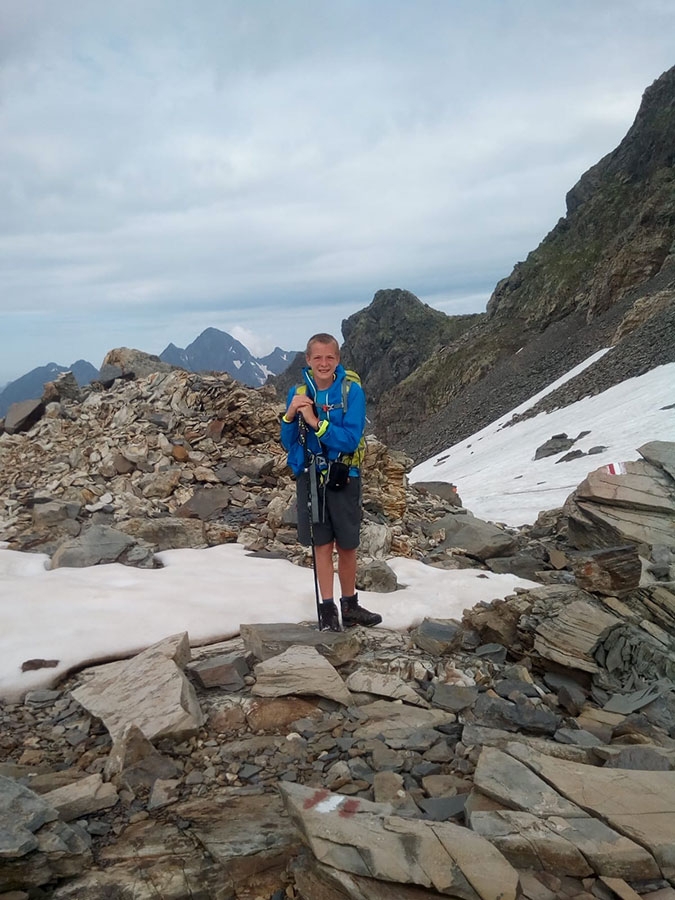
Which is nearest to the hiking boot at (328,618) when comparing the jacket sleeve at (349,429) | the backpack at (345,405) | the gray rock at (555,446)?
the backpack at (345,405)

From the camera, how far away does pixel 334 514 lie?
6199 millimetres

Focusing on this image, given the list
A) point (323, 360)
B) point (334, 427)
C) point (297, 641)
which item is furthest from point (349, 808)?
point (323, 360)

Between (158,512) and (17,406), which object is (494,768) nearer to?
(158,512)

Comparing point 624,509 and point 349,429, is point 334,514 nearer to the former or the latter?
point 349,429

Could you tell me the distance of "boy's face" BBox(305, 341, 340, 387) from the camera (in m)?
5.88

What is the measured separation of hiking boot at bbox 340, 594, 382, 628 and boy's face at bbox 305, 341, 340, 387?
2460mm

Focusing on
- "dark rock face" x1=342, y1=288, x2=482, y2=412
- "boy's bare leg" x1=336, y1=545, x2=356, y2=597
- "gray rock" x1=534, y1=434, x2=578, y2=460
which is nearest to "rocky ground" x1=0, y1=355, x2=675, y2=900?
"boy's bare leg" x1=336, y1=545, x2=356, y2=597

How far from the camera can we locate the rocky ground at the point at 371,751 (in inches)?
Result: 119

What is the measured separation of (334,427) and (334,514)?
1.00 metres

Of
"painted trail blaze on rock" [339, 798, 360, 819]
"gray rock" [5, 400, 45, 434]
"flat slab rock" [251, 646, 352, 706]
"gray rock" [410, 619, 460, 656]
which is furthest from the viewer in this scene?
"gray rock" [5, 400, 45, 434]

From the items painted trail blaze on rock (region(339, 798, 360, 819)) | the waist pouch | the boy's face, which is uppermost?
the boy's face

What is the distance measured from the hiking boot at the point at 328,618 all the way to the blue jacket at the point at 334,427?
148 cm

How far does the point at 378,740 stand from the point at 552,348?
212 ft

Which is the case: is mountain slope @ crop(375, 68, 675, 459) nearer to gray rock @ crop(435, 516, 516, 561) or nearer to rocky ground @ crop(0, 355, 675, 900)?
gray rock @ crop(435, 516, 516, 561)
